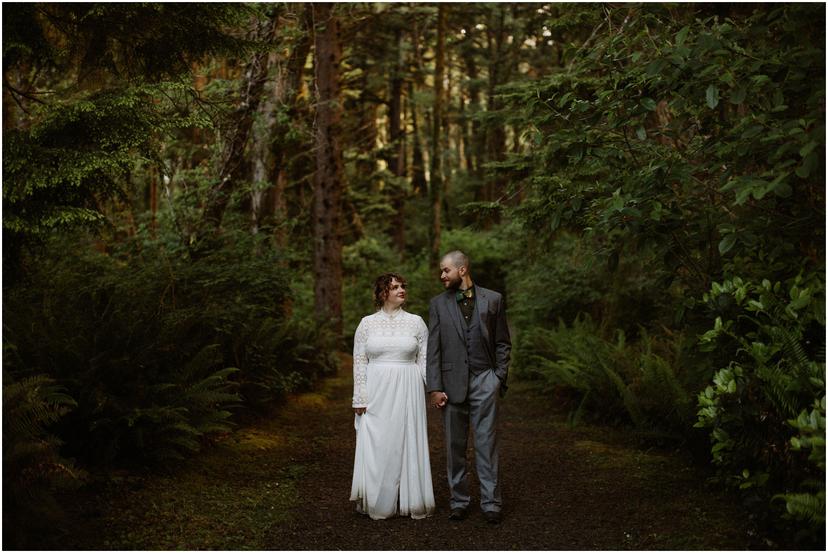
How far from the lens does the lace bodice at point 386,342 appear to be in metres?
6.62

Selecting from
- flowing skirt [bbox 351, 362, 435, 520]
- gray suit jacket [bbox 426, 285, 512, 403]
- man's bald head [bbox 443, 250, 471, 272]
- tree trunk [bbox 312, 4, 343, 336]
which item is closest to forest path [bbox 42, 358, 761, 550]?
flowing skirt [bbox 351, 362, 435, 520]

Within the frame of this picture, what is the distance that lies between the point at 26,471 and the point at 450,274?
11.6ft

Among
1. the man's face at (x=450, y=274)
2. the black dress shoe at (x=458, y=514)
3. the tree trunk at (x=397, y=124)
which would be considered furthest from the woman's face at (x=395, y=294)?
the tree trunk at (x=397, y=124)

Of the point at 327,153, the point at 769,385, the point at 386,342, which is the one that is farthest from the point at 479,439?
the point at 327,153

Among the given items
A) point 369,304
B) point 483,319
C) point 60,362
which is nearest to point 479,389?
point 483,319

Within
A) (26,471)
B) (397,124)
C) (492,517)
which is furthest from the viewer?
(397,124)

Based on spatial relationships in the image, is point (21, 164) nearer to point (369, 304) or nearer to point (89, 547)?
point (89, 547)

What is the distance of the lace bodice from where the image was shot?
6625 millimetres

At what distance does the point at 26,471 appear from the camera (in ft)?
16.1

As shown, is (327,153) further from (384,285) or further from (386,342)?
(386,342)

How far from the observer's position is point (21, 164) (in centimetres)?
611

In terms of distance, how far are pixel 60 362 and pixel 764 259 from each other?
642 centimetres

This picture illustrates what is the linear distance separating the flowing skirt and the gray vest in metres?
0.58

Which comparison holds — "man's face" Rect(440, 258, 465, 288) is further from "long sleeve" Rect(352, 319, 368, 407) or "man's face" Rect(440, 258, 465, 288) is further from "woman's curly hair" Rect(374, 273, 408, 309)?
"long sleeve" Rect(352, 319, 368, 407)
